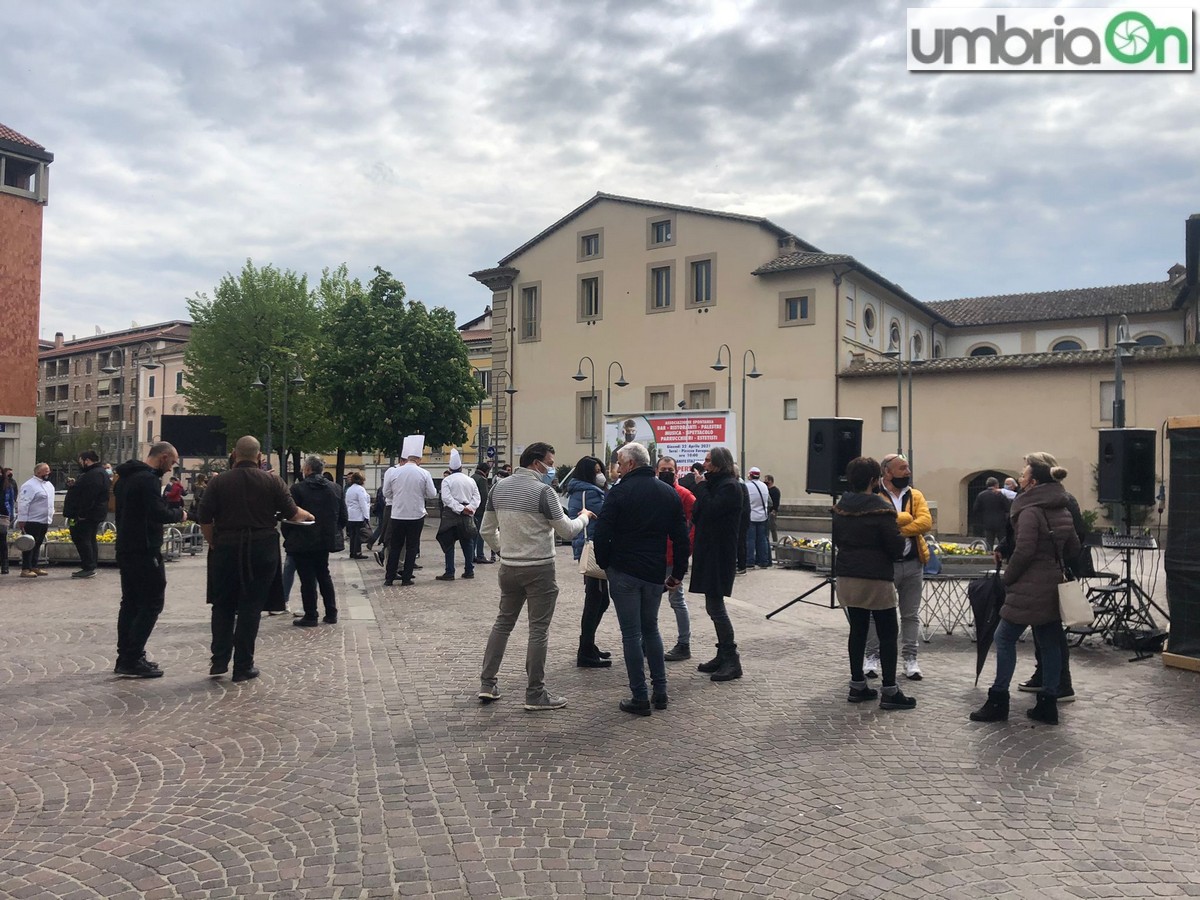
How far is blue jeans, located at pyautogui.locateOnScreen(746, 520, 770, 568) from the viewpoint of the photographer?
17.7m

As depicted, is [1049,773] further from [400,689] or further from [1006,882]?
[400,689]

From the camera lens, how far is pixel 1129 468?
1072cm

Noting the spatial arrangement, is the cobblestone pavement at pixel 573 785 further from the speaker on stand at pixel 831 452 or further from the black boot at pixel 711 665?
the speaker on stand at pixel 831 452

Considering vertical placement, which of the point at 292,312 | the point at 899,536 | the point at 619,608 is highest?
the point at 292,312

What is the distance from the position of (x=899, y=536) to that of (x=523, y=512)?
2675mm

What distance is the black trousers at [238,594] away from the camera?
25.3 ft

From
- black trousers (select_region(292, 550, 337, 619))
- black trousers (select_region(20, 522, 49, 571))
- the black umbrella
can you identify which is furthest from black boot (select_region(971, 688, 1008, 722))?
black trousers (select_region(20, 522, 49, 571))

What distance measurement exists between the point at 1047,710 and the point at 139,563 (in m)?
6.89

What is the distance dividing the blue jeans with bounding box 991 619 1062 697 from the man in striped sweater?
9.88 feet

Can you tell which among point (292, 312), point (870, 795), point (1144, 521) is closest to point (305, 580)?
point (870, 795)

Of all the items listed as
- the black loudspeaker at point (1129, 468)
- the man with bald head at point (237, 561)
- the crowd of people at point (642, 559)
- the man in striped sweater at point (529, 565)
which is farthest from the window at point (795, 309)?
the man in striped sweater at point (529, 565)

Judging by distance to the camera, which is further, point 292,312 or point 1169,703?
point 292,312

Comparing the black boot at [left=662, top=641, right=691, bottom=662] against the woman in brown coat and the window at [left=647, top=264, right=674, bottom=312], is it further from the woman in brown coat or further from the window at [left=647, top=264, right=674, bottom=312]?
the window at [left=647, top=264, right=674, bottom=312]

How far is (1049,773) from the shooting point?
550 centimetres
